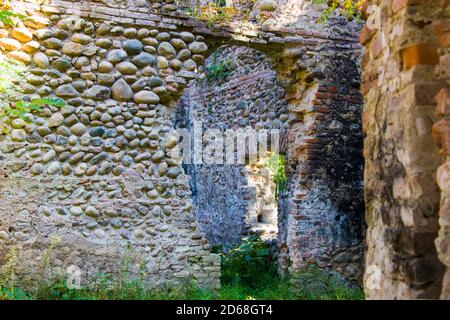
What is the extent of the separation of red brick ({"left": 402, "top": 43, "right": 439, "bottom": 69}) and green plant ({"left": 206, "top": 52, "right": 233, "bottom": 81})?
7.24 m

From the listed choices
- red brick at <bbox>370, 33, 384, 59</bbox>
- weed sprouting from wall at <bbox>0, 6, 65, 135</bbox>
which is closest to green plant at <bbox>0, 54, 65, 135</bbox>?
weed sprouting from wall at <bbox>0, 6, 65, 135</bbox>

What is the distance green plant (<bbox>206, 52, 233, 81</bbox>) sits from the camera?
9622 mm

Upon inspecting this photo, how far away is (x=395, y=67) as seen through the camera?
2.58 meters

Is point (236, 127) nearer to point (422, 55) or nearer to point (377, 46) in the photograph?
point (377, 46)

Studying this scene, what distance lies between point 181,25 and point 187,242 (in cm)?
256

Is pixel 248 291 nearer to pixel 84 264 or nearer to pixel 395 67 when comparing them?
pixel 84 264

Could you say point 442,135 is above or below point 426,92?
below

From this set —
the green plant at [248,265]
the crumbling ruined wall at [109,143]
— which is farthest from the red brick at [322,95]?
the green plant at [248,265]

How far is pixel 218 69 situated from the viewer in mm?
9859

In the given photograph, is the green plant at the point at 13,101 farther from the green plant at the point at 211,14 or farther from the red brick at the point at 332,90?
the red brick at the point at 332,90

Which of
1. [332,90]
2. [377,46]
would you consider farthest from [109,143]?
[377,46]

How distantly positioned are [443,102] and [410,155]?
0.94 feet
